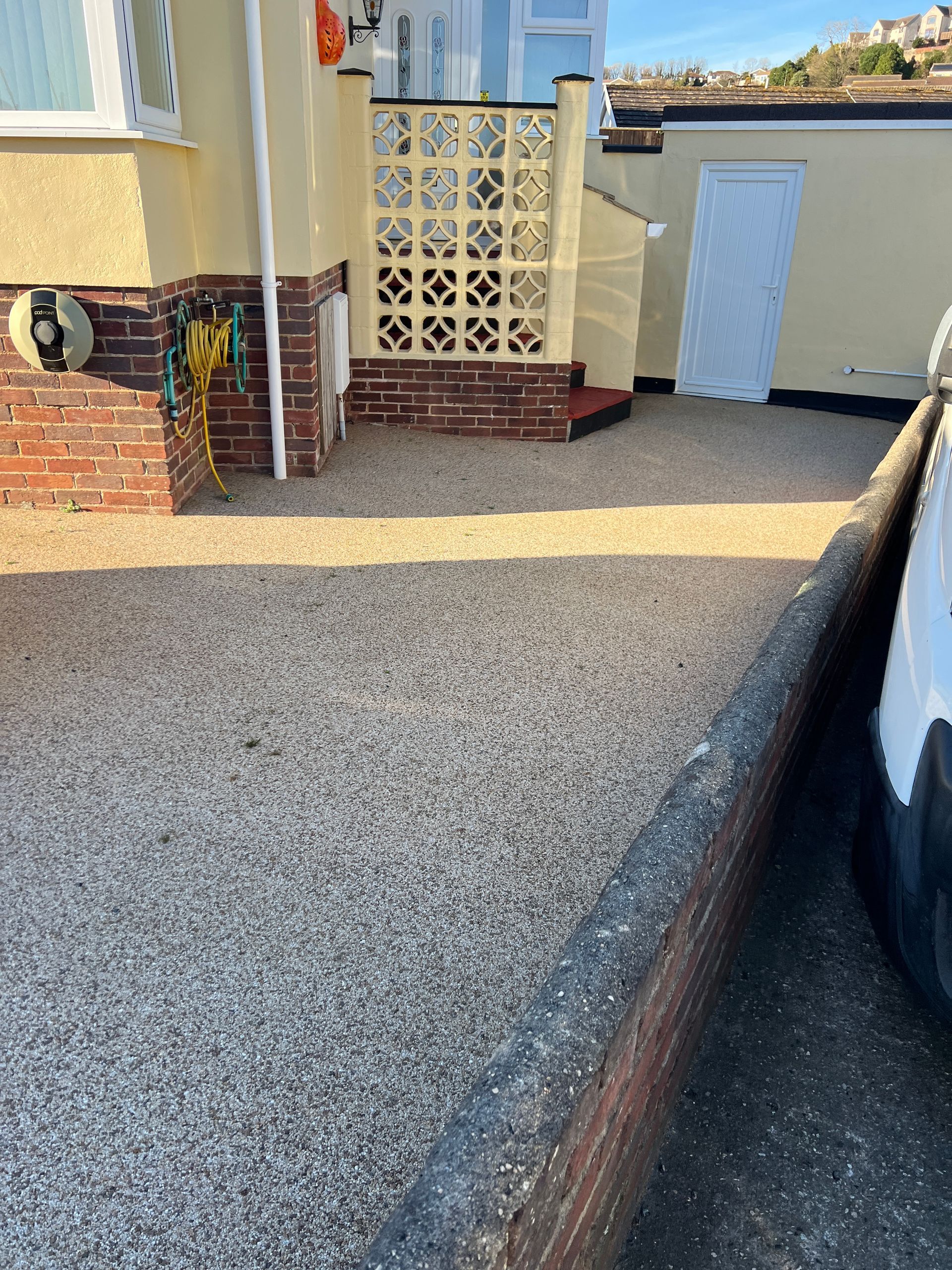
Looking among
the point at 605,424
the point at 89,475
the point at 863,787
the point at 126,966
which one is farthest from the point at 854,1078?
the point at 605,424

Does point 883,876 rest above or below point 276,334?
below

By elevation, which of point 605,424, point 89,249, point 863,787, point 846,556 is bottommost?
point 605,424

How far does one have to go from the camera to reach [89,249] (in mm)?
4641

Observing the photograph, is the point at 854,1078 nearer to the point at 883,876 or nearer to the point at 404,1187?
the point at 883,876

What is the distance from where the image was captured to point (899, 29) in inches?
3905

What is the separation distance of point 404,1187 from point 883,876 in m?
1.31

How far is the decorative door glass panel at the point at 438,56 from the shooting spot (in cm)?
890

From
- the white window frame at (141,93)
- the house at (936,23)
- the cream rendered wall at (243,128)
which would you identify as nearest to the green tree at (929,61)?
the house at (936,23)

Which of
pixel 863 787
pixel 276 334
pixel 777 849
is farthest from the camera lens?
pixel 276 334

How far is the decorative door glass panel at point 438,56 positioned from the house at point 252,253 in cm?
99

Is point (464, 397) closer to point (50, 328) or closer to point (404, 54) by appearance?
point (50, 328)

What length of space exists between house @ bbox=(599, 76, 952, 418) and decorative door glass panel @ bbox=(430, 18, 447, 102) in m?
1.67

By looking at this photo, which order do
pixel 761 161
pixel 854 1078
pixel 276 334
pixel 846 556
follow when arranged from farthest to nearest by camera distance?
pixel 761 161, pixel 276 334, pixel 846 556, pixel 854 1078

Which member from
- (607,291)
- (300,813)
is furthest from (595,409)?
(300,813)
